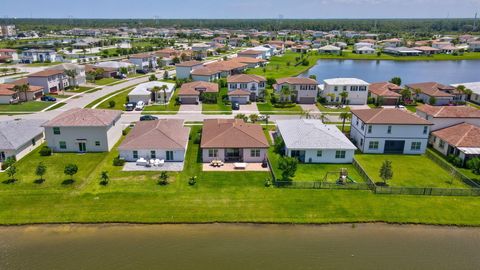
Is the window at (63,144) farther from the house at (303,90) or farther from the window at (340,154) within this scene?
the house at (303,90)

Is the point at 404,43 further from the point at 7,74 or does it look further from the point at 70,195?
the point at 70,195

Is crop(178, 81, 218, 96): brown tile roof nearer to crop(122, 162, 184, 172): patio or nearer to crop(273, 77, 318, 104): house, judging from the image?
crop(273, 77, 318, 104): house

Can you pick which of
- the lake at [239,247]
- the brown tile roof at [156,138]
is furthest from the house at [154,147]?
the lake at [239,247]

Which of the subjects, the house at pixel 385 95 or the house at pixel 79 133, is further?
the house at pixel 385 95

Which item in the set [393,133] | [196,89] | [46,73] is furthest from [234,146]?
[46,73]

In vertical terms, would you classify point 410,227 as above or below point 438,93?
below

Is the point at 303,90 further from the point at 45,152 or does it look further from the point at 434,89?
the point at 45,152

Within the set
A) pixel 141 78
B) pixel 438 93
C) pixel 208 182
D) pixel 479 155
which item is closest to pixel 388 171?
pixel 479 155
